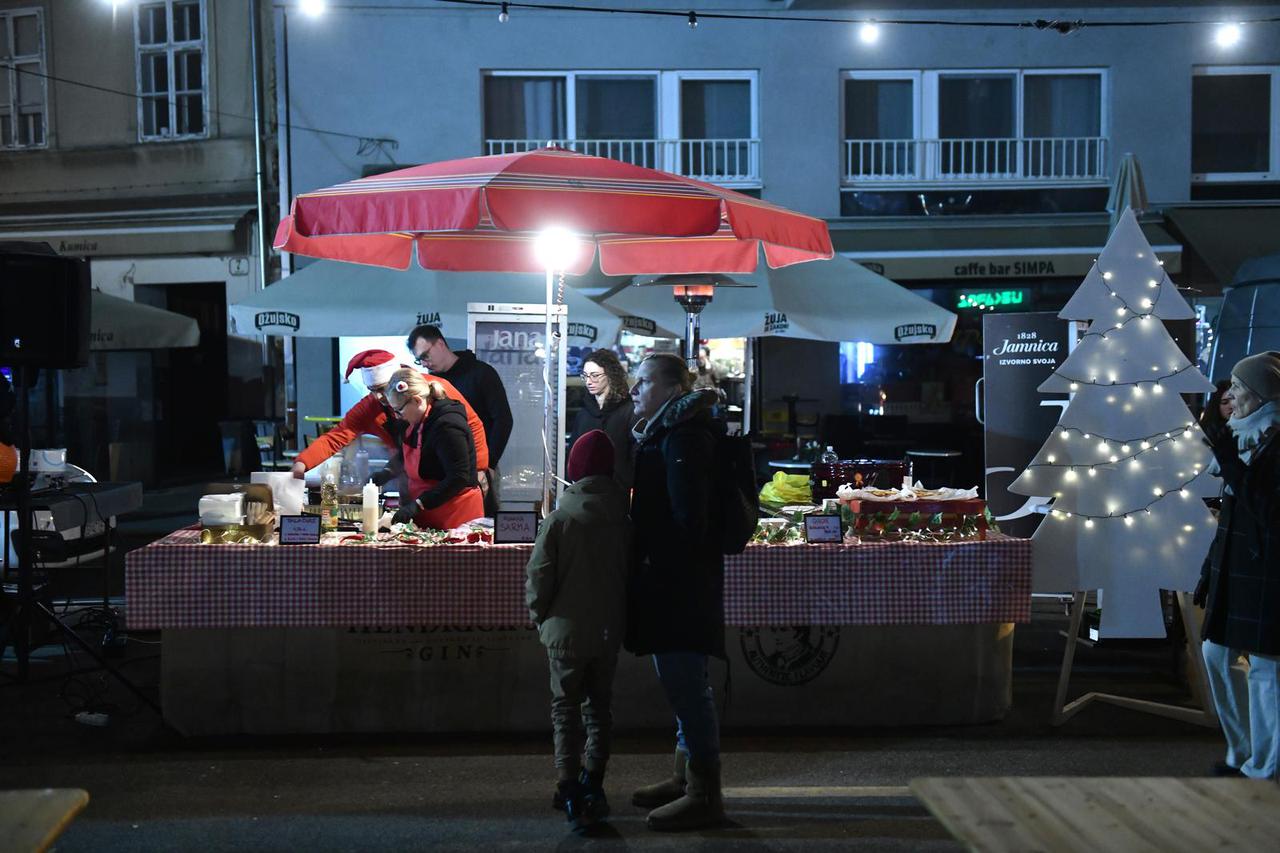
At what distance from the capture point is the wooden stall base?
622 centimetres

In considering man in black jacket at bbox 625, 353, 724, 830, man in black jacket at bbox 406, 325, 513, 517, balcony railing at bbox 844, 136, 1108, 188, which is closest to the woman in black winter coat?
man in black jacket at bbox 625, 353, 724, 830

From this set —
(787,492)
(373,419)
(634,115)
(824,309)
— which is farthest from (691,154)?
(373,419)

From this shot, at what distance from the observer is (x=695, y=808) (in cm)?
486

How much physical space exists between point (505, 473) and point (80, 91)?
1181 centimetres

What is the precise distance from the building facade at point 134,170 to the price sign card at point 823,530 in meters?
12.7

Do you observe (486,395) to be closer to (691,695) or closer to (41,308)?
(41,308)

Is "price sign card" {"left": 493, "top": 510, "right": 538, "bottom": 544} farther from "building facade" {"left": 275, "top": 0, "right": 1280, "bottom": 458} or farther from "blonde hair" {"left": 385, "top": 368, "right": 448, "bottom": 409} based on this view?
"building facade" {"left": 275, "top": 0, "right": 1280, "bottom": 458}

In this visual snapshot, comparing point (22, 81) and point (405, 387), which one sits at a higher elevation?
point (22, 81)

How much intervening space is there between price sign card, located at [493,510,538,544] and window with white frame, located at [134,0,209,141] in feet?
45.2

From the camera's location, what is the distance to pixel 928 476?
13.1 m

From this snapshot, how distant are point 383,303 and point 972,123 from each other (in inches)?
348

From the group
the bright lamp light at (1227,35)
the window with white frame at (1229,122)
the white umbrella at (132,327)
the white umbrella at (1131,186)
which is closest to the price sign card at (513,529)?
the white umbrella at (1131,186)

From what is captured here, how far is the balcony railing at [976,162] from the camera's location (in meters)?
15.8

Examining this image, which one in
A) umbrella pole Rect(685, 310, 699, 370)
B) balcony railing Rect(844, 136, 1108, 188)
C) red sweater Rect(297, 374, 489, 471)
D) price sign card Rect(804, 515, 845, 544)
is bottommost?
price sign card Rect(804, 515, 845, 544)
